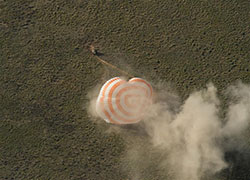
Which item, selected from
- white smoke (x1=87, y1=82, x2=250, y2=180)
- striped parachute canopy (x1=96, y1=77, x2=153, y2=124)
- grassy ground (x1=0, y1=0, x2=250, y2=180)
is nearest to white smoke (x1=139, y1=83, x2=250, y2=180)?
white smoke (x1=87, y1=82, x2=250, y2=180)

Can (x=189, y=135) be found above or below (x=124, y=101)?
below

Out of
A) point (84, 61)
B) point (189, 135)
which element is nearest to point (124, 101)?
point (84, 61)

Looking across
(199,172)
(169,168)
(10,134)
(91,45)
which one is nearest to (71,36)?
(91,45)

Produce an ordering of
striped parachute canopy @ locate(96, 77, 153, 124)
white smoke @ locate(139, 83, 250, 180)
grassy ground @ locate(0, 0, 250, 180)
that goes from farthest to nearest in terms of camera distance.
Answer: grassy ground @ locate(0, 0, 250, 180) < white smoke @ locate(139, 83, 250, 180) < striped parachute canopy @ locate(96, 77, 153, 124)

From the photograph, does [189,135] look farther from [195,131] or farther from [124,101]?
[124,101]

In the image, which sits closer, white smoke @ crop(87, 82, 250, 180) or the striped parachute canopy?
the striped parachute canopy

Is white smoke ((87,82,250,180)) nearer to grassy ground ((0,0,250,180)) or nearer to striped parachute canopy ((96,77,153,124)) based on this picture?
grassy ground ((0,0,250,180))

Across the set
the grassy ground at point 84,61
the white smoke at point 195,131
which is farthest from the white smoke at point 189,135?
the grassy ground at point 84,61
